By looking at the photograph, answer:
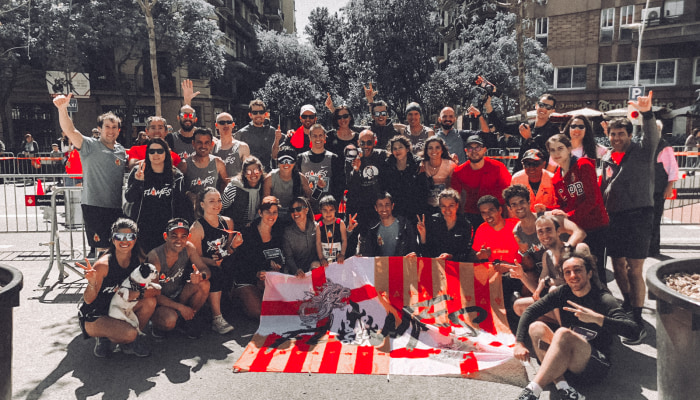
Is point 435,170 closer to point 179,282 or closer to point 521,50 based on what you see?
point 179,282

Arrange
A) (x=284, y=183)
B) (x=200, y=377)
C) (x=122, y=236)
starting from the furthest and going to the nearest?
(x=284, y=183) → (x=122, y=236) → (x=200, y=377)

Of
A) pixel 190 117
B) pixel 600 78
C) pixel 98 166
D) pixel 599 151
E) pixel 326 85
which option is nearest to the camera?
pixel 98 166

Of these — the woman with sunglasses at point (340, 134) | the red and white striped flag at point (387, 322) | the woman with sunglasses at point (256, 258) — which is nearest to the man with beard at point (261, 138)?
the woman with sunglasses at point (340, 134)

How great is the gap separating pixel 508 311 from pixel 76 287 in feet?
18.5

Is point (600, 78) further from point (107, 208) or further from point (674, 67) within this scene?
point (107, 208)

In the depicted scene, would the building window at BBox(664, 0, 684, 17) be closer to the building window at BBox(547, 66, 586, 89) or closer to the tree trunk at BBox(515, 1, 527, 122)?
the building window at BBox(547, 66, 586, 89)

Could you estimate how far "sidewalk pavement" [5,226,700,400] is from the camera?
163 inches

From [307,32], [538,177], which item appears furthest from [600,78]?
[538,177]

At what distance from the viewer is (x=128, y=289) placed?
4867 mm

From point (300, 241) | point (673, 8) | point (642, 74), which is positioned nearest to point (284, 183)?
point (300, 241)

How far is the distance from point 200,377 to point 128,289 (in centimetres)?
112

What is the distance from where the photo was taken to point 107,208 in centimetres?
610

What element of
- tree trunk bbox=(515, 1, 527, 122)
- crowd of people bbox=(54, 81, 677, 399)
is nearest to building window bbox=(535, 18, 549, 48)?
tree trunk bbox=(515, 1, 527, 122)

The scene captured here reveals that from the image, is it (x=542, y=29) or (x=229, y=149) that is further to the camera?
(x=542, y=29)
